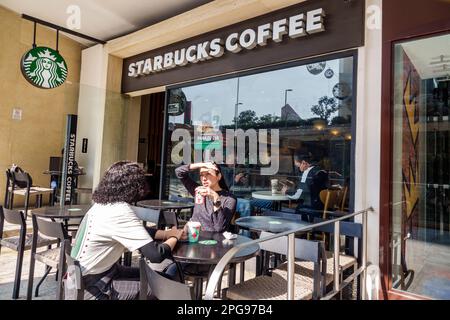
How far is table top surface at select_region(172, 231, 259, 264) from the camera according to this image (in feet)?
6.11

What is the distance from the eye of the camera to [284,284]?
2.22 metres

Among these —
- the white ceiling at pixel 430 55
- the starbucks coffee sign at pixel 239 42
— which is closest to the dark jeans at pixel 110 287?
the white ceiling at pixel 430 55

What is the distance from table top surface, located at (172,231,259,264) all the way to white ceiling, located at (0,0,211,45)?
422 centimetres

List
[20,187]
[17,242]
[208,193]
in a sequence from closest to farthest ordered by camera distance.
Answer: [208,193], [17,242], [20,187]

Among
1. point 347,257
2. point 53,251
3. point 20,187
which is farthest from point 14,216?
point 20,187

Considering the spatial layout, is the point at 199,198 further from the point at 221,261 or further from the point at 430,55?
the point at 430,55

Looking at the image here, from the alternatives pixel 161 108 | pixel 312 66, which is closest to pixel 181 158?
pixel 312 66

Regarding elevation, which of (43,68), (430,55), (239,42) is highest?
(239,42)

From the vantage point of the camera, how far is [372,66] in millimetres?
3455

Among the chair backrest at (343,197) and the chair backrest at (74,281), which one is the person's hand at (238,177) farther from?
the chair backrest at (74,281)

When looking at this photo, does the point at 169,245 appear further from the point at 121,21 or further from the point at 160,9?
the point at 121,21

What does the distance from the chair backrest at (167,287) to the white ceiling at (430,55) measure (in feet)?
10.5

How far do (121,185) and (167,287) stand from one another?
0.79 meters

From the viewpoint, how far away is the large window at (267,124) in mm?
3801
